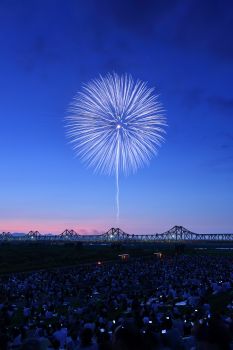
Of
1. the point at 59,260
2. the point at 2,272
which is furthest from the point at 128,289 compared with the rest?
the point at 59,260

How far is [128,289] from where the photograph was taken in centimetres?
3186

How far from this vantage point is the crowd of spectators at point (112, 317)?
190 inches

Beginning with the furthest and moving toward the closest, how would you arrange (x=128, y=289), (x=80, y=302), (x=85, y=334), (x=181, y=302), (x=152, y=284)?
(x=152, y=284), (x=128, y=289), (x=80, y=302), (x=181, y=302), (x=85, y=334)

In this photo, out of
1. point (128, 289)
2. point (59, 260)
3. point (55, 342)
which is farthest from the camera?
point (59, 260)

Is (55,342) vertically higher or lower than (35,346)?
lower

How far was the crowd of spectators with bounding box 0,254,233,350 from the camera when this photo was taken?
4.82m

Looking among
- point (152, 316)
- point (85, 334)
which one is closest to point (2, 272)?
point (152, 316)

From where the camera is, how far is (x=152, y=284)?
34719 mm

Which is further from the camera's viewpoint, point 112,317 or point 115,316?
point 115,316

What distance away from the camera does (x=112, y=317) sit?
19938mm

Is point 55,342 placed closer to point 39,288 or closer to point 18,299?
point 18,299

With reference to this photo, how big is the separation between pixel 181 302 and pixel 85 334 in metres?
17.3

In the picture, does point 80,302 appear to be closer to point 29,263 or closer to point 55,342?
point 55,342

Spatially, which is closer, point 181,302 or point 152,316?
point 152,316
